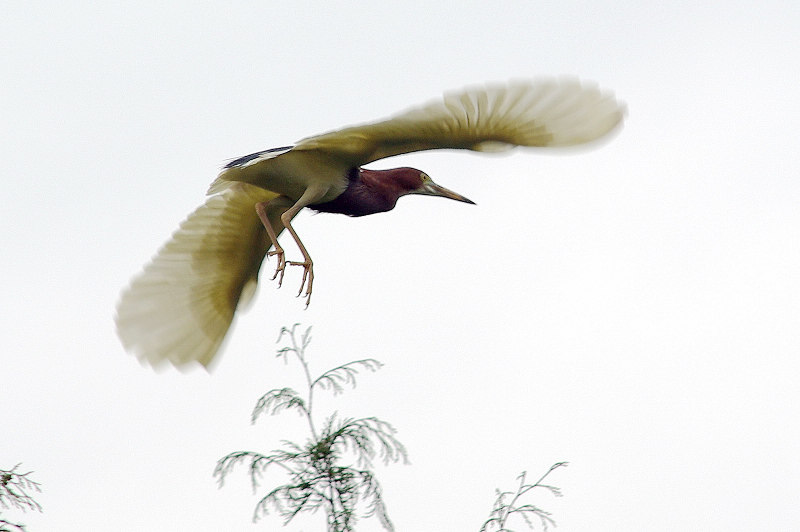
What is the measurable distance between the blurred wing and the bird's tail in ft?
6.29

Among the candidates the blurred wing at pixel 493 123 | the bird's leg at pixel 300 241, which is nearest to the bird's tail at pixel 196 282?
the bird's leg at pixel 300 241

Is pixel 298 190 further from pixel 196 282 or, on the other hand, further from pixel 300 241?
pixel 196 282

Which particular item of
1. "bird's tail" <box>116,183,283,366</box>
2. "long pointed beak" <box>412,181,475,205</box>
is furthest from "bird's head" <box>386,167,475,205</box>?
"bird's tail" <box>116,183,283,366</box>

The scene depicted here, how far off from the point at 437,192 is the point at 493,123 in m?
1.35

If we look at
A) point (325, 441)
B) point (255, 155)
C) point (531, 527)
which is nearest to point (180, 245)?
point (255, 155)

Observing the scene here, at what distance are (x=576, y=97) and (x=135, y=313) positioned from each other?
4.17 meters

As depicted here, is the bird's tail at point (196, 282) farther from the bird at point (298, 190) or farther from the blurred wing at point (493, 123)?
the blurred wing at point (493, 123)

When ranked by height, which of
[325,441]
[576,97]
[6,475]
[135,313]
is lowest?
[6,475]

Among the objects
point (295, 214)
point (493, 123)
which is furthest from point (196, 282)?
point (493, 123)

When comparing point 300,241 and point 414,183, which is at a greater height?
point 414,183

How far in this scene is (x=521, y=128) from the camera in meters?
8.07

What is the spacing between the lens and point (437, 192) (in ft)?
30.2

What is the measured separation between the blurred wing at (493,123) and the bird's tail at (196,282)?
192 centimetres

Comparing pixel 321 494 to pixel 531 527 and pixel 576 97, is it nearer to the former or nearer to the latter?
pixel 531 527
